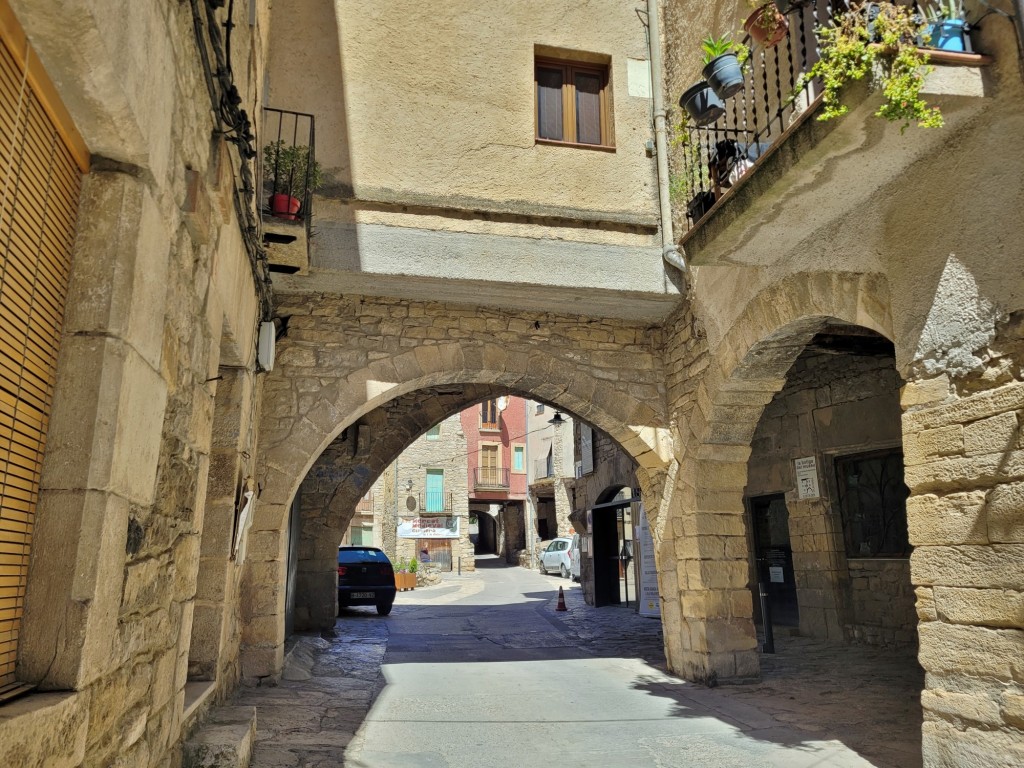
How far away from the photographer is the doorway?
30.6ft

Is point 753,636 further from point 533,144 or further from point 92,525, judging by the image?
point 92,525

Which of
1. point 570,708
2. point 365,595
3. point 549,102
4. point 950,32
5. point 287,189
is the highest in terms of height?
point 549,102

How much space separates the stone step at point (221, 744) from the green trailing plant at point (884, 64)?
4084 millimetres

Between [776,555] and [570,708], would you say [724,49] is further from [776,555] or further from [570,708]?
[776,555]

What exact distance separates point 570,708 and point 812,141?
4175mm

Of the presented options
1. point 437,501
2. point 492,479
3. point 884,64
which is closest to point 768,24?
point 884,64

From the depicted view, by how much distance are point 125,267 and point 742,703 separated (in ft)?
17.2

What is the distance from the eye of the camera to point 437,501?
28.1m

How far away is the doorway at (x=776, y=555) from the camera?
9.32 m

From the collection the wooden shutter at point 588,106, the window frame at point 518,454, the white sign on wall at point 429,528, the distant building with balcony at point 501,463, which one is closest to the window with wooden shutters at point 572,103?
the wooden shutter at point 588,106

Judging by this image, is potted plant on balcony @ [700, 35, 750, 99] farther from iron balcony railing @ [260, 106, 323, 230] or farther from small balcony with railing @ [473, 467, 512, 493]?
small balcony with railing @ [473, 467, 512, 493]

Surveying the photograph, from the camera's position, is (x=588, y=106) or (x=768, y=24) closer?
(x=768, y=24)

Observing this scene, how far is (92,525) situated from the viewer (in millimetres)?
1964

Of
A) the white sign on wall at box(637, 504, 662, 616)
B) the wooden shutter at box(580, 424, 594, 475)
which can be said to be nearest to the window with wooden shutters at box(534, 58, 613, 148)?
the white sign on wall at box(637, 504, 662, 616)
